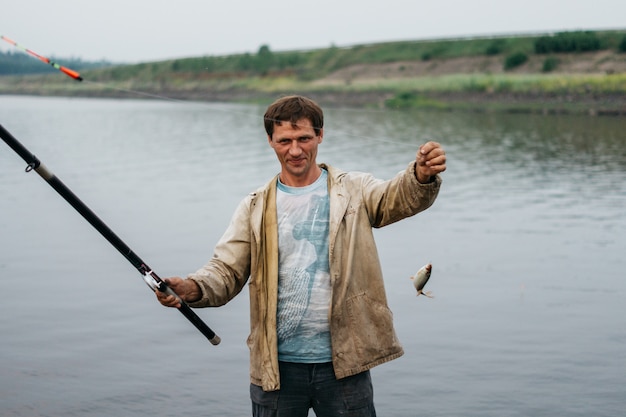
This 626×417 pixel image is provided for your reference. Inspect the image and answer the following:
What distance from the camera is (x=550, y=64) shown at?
207 feet

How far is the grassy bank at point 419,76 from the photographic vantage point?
53.9 metres

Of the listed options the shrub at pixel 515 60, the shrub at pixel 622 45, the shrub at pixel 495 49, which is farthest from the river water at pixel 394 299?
the shrub at pixel 495 49

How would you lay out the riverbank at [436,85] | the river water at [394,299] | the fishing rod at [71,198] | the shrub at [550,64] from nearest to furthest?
the fishing rod at [71,198] → the river water at [394,299] → the riverbank at [436,85] → the shrub at [550,64]

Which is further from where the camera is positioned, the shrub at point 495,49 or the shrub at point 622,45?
the shrub at point 495,49

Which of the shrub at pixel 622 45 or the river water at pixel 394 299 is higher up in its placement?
the shrub at pixel 622 45

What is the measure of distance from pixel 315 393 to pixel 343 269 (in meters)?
0.54

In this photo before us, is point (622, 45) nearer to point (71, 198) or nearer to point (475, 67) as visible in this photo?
point (475, 67)

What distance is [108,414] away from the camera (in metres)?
6.88

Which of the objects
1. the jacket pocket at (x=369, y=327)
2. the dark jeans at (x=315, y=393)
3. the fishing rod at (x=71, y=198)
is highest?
the fishing rod at (x=71, y=198)

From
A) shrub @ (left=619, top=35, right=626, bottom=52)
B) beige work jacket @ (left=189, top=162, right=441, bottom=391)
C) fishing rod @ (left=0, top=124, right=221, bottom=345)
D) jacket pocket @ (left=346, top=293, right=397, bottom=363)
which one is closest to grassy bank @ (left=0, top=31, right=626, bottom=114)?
shrub @ (left=619, top=35, right=626, bottom=52)

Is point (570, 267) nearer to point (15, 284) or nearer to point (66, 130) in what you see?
point (15, 284)

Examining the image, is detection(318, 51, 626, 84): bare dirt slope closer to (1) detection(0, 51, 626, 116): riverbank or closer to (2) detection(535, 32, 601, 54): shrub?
(1) detection(0, 51, 626, 116): riverbank

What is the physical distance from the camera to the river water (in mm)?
7184

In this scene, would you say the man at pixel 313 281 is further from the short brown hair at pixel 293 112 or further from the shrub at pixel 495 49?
the shrub at pixel 495 49
